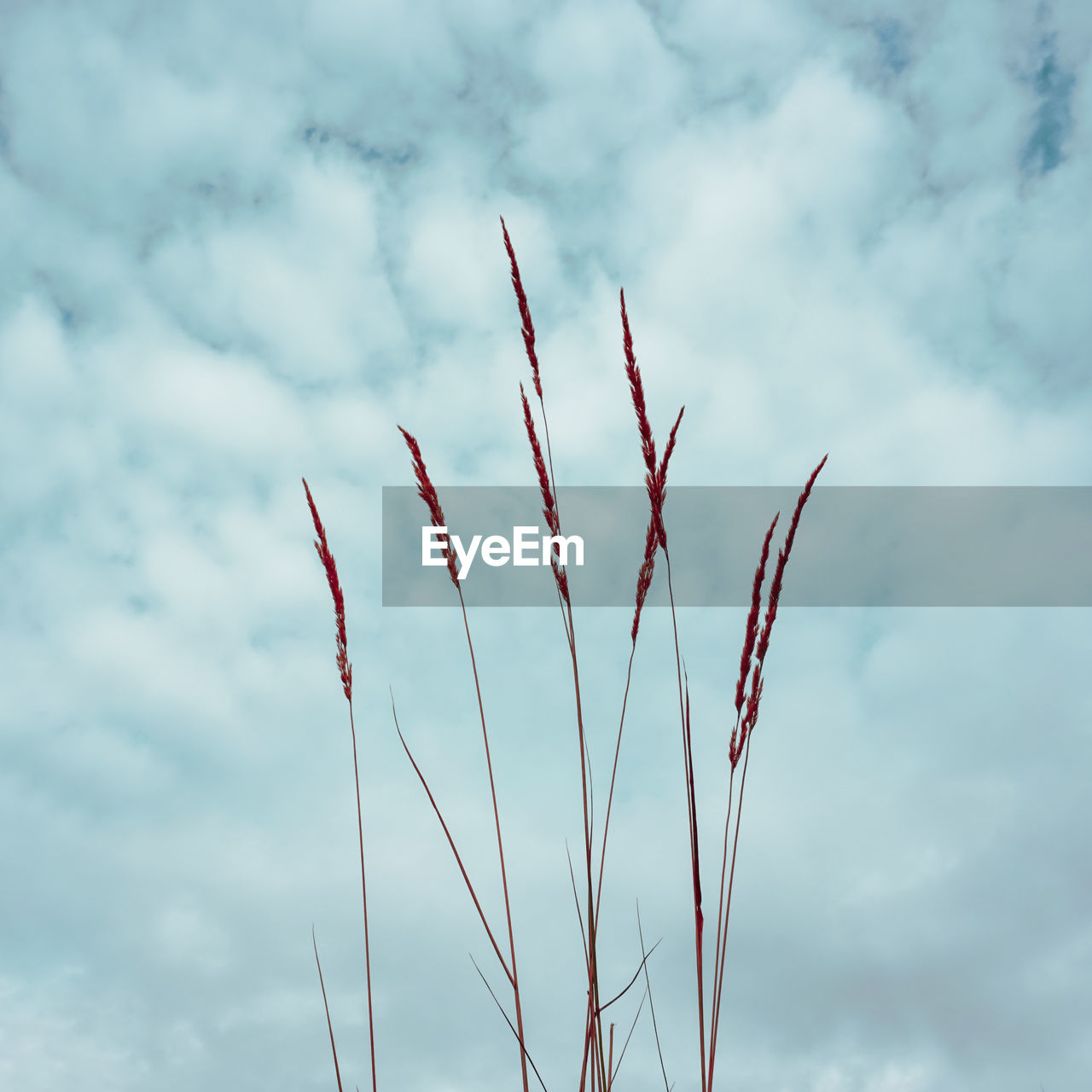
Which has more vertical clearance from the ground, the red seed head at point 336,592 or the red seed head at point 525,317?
the red seed head at point 525,317

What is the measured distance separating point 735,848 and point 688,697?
0.31 metres

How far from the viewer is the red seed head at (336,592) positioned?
1.75 metres

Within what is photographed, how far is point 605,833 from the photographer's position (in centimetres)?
171

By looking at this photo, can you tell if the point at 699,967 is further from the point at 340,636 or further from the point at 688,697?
the point at 340,636

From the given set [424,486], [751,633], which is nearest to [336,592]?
[424,486]

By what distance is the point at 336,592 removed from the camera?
1.77m

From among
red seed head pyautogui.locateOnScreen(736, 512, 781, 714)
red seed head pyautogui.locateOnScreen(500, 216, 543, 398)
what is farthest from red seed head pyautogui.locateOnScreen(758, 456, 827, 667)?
red seed head pyautogui.locateOnScreen(500, 216, 543, 398)

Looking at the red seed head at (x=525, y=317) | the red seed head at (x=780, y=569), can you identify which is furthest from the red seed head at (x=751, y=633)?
the red seed head at (x=525, y=317)

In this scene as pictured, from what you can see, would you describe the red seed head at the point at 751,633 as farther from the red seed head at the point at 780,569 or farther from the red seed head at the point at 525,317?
the red seed head at the point at 525,317

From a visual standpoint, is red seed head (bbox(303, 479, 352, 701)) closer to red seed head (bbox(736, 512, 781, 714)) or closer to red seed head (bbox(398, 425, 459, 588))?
red seed head (bbox(398, 425, 459, 588))

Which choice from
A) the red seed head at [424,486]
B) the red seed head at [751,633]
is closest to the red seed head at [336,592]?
the red seed head at [424,486]

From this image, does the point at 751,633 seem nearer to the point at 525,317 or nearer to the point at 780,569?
the point at 780,569

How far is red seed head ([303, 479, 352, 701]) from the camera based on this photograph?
1745mm

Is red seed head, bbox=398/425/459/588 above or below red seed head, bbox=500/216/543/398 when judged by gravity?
below
